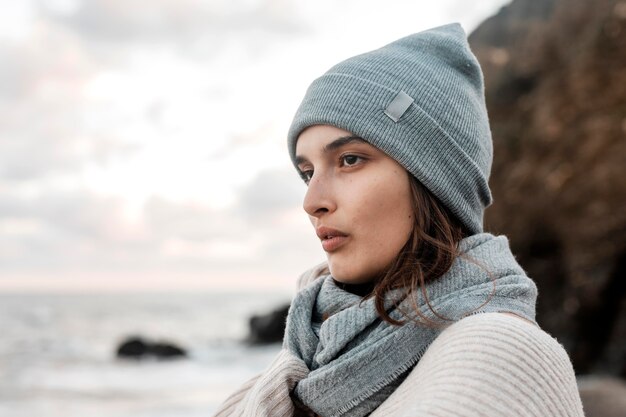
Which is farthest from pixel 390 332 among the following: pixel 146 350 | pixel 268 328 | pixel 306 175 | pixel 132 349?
pixel 268 328

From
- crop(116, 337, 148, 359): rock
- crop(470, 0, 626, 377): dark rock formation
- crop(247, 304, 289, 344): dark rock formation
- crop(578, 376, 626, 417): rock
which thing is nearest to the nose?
crop(578, 376, 626, 417): rock

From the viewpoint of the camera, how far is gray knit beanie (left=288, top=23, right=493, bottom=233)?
5.93 ft

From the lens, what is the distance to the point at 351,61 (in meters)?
2.03

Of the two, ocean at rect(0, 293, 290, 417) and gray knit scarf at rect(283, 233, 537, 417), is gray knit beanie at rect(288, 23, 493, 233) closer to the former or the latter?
gray knit scarf at rect(283, 233, 537, 417)

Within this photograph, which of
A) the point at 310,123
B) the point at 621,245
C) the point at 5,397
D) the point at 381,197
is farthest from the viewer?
the point at 5,397

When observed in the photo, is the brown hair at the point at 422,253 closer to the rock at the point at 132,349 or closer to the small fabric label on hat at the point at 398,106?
the small fabric label on hat at the point at 398,106

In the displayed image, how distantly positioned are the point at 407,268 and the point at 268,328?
94.5 feet

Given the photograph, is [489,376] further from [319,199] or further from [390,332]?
[319,199]

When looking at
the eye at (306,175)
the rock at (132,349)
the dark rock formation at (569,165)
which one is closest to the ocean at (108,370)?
the rock at (132,349)

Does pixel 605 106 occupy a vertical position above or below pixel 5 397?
above

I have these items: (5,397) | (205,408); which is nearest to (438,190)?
(205,408)

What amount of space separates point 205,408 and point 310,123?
11897mm

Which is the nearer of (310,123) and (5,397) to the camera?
(310,123)

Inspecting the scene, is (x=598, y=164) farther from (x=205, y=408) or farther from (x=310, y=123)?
(x=310, y=123)
